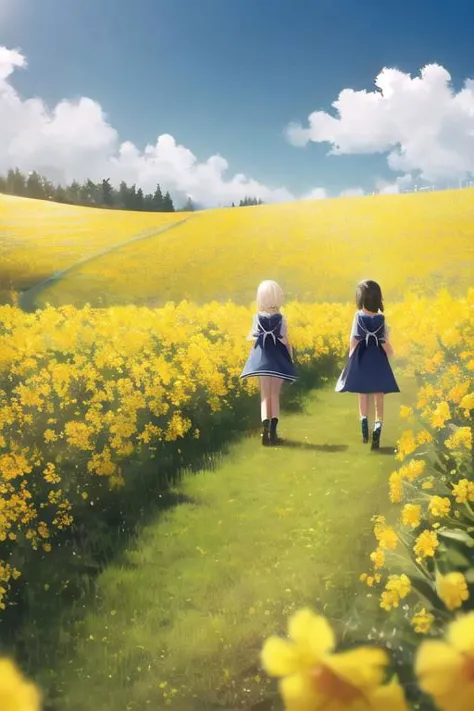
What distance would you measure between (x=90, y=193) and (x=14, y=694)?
3.11 metres

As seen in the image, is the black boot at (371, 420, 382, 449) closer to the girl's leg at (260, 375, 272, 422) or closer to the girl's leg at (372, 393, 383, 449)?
the girl's leg at (372, 393, 383, 449)

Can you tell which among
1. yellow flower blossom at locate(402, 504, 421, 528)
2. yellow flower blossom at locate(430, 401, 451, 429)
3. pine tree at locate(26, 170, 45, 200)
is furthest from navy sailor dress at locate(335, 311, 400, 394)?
yellow flower blossom at locate(402, 504, 421, 528)

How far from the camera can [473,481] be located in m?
1.74

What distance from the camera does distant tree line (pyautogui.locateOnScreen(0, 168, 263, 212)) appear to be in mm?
3330

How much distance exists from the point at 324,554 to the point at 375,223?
2466 mm

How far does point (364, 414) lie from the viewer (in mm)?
3885

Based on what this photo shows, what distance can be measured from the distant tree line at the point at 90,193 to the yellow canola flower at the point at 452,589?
87.9 inches

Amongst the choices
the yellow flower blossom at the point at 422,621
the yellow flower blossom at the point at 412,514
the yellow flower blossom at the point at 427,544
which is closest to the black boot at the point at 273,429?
the yellow flower blossom at the point at 412,514

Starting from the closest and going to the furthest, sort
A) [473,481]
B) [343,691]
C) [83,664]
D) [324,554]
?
[343,691] < [473,481] < [83,664] < [324,554]

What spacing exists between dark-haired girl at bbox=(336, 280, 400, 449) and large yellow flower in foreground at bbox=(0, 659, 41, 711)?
3233 millimetres

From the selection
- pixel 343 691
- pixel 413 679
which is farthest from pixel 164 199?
pixel 343 691

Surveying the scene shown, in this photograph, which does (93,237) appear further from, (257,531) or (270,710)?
(270,710)

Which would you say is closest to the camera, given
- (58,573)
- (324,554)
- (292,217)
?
(324,554)

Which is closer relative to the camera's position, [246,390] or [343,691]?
[343,691]
